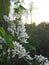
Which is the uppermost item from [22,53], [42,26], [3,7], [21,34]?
[42,26]

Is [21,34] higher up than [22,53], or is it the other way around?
[21,34]

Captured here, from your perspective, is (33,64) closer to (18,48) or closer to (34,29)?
(18,48)

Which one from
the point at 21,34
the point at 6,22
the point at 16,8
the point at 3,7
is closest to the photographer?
the point at 16,8

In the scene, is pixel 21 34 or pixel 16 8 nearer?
pixel 16 8

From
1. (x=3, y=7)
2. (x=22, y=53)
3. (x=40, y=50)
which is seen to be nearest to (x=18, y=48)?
(x=22, y=53)

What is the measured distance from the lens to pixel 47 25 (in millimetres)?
7969

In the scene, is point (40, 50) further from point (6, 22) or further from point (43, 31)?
point (6, 22)

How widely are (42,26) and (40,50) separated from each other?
4.99 ft

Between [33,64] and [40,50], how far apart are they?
500 cm

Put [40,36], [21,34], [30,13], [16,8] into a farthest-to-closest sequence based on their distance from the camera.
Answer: [30,13]
[40,36]
[21,34]
[16,8]

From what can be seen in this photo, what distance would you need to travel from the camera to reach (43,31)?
7504mm

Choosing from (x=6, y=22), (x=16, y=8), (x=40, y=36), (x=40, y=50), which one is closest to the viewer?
(x=16, y=8)

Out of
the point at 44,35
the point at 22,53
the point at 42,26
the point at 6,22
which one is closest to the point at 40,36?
the point at 44,35

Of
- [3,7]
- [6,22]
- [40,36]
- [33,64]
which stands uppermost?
[40,36]
